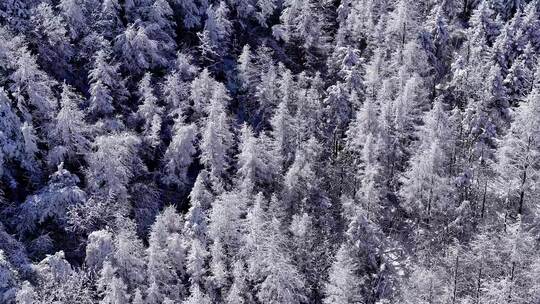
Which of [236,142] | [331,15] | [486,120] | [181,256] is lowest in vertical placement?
[181,256]

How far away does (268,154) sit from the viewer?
5878 centimetres

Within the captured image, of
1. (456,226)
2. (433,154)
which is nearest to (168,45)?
(433,154)

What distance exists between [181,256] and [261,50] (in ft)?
91.7

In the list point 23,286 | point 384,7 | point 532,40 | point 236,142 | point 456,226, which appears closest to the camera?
point 23,286

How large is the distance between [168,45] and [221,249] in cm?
2661

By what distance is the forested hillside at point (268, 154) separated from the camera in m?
51.4

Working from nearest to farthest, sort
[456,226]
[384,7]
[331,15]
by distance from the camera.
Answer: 1. [456,226]
2. [384,7]
3. [331,15]

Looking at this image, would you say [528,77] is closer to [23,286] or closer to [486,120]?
[486,120]

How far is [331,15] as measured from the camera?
257 feet

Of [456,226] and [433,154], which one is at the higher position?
[433,154]

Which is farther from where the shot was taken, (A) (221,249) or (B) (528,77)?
(B) (528,77)

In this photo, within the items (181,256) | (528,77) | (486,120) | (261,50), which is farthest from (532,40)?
(181,256)

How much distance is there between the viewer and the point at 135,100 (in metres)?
65.4

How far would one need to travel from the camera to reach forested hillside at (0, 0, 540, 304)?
5138 centimetres
